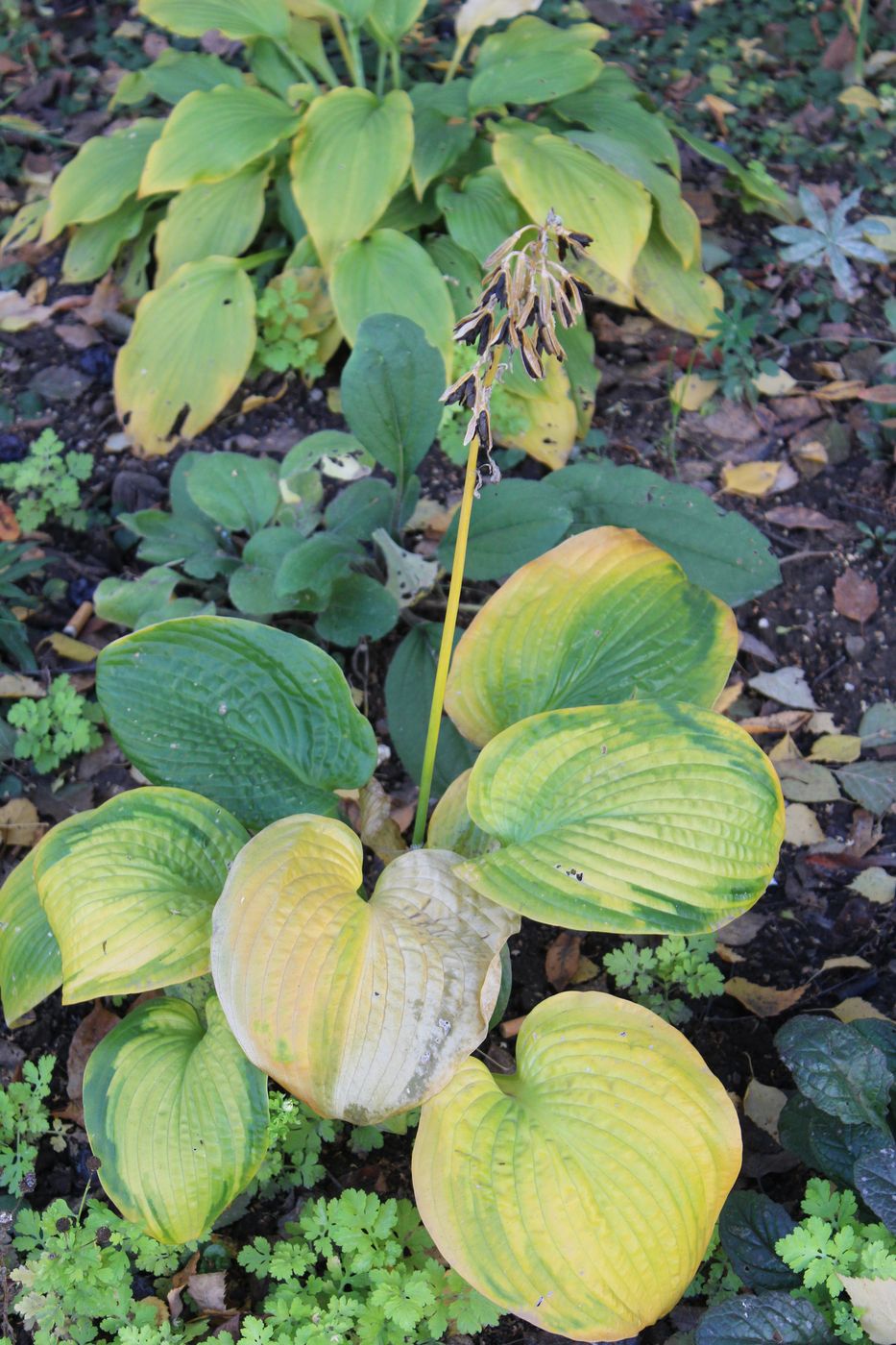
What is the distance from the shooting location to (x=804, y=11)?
4.00m

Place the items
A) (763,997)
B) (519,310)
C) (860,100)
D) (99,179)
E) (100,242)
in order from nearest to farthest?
(519,310)
(763,997)
(99,179)
(100,242)
(860,100)

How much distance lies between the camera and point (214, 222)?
9.89ft

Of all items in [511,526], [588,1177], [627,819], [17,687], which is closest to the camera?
[588,1177]

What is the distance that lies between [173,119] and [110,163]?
35 centimetres

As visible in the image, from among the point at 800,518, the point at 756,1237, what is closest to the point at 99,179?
the point at 800,518

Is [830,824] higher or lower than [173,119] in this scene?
lower

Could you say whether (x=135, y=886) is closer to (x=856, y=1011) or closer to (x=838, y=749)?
(x=856, y=1011)

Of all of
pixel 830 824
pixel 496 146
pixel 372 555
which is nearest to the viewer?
pixel 830 824

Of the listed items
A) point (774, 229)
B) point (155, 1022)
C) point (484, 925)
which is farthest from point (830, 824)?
point (774, 229)

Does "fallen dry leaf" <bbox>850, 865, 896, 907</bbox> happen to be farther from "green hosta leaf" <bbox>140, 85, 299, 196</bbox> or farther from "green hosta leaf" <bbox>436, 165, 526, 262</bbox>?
"green hosta leaf" <bbox>140, 85, 299, 196</bbox>

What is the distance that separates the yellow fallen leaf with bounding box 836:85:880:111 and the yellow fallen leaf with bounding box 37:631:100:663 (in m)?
3.09

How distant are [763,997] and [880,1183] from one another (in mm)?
554

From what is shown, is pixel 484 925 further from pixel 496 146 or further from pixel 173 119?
pixel 173 119

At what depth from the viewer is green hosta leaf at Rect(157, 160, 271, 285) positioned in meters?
3.01
